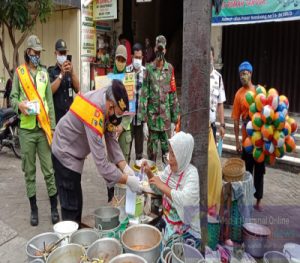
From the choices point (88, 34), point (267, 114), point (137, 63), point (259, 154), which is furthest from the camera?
point (88, 34)

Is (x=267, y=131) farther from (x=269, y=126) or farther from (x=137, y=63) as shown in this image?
(x=137, y=63)

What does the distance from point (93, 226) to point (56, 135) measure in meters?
0.91

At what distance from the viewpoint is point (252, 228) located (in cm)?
325

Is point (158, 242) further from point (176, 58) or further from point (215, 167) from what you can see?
point (176, 58)

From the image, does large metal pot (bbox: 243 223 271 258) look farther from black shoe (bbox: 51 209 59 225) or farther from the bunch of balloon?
black shoe (bbox: 51 209 59 225)

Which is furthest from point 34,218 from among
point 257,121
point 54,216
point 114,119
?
point 257,121

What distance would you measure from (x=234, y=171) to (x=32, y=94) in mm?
2436

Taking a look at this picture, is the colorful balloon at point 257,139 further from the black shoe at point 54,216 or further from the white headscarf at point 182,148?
the black shoe at point 54,216

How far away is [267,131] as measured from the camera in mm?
3252

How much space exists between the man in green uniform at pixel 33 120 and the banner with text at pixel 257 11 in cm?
395

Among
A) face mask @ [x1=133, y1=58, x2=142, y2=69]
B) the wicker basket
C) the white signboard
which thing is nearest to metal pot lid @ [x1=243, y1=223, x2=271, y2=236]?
the wicker basket

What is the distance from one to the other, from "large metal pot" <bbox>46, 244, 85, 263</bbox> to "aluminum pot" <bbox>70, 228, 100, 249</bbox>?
0.63 feet

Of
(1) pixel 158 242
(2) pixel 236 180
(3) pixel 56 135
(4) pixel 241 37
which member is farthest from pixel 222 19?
(1) pixel 158 242

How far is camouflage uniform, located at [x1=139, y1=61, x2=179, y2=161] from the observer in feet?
16.9
